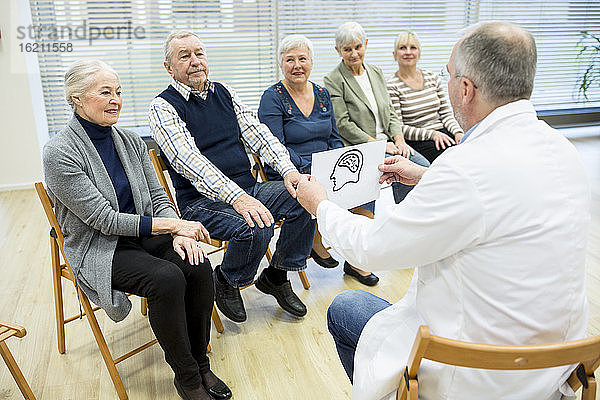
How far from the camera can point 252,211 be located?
2.50 m

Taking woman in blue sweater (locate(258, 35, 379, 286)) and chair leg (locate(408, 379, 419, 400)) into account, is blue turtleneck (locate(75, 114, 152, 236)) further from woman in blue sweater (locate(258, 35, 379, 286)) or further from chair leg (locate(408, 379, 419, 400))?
chair leg (locate(408, 379, 419, 400))

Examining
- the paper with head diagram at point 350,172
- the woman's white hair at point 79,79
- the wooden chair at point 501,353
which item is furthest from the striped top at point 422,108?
the wooden chair at point 501,353

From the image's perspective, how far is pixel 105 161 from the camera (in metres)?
2.25

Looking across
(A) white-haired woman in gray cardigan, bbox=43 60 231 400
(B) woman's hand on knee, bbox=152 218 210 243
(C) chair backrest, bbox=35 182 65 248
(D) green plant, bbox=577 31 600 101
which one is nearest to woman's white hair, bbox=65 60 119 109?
(A) white-haired woman in gray cardigan, bbox=43 60 231 400

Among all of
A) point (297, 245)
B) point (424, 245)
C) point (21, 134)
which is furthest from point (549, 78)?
point (424, 245)

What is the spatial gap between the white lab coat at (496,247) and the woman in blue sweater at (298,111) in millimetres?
1745

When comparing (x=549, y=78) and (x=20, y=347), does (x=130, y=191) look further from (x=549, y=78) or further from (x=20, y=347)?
(x=549, y=78)

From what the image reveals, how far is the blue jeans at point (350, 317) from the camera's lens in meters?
1.65

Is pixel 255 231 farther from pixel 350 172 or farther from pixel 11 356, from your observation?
pixel 11 356

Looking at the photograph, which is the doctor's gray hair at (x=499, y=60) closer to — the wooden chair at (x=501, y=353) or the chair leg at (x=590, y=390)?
the wooden chair at (x=501, y=353)

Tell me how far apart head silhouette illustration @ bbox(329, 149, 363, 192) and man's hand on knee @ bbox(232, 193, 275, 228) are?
0.36m

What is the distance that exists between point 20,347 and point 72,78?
1264 mm

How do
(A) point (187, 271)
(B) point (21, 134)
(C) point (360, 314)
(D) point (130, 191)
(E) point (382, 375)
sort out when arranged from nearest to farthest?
1. (E) point (382, 375)
2. (C) point (360, 314)
3. (A) point (187, 271)
4. (D) point (130, 191)
5. (B) point (21, 134)

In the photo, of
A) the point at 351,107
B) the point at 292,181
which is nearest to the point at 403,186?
the point at 351,107
